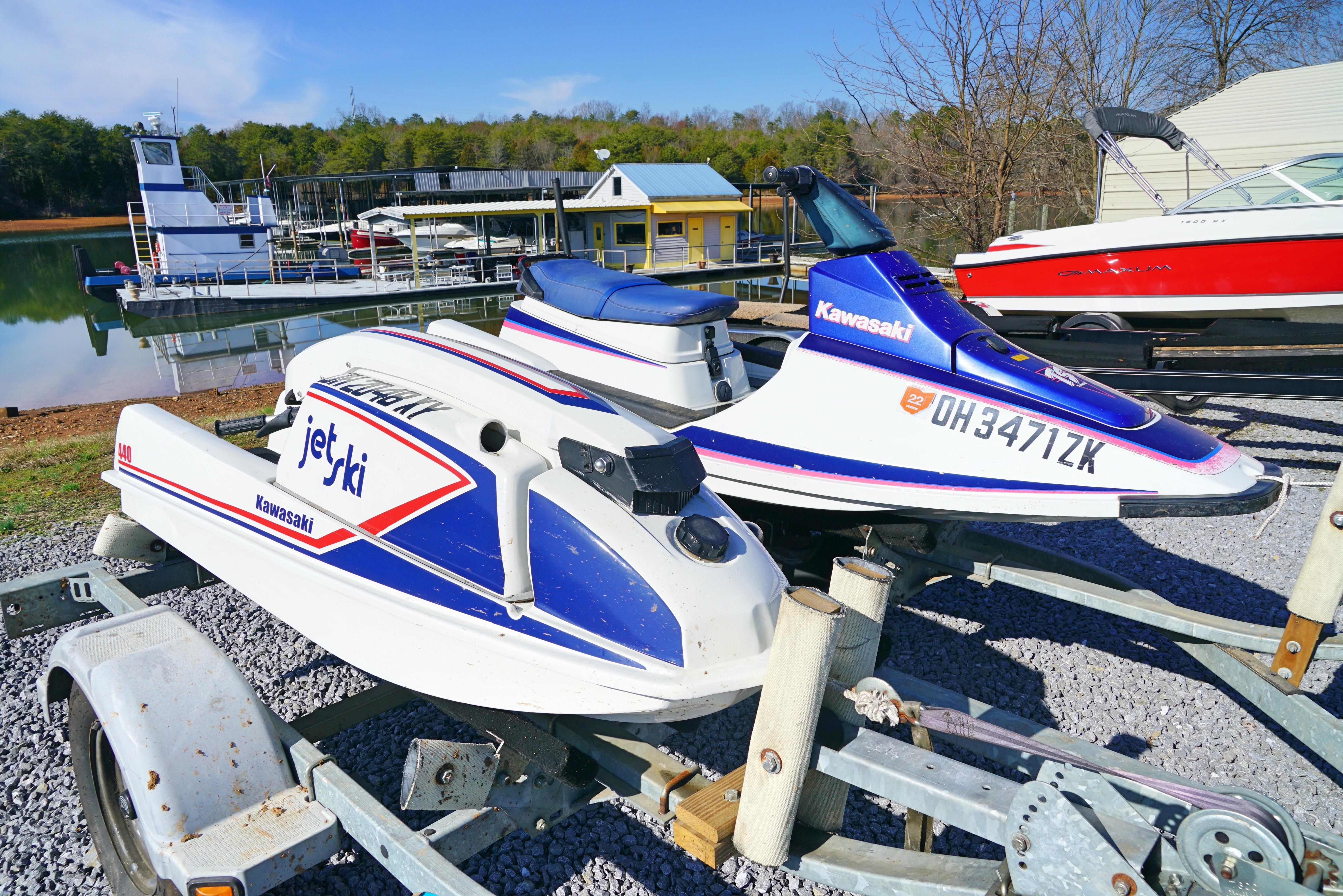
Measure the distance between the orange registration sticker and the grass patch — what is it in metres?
4.25

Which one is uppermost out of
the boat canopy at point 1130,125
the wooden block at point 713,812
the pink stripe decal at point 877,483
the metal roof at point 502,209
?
the metal roof at point 502,209

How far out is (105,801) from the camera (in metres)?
2.41

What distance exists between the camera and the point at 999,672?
3.63 metres

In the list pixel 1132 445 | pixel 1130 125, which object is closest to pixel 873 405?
pixel 1132 445

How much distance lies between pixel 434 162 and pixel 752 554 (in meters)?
75.6

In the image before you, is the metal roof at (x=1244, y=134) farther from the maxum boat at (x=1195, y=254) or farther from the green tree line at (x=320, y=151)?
the green tree line at (x=320, y=151)

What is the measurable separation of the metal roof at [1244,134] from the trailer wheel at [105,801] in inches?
601

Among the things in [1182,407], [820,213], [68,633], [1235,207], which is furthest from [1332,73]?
[68,633]

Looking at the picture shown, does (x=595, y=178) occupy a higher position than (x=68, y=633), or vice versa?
(x=595, y=178)

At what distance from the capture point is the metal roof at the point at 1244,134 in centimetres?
1345

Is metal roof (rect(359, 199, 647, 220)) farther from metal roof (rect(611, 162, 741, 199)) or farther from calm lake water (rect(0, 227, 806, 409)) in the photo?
calm lake water (rect(0, 227, 806, 409))

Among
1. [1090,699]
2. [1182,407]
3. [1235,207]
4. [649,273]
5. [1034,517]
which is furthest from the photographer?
[649,273]

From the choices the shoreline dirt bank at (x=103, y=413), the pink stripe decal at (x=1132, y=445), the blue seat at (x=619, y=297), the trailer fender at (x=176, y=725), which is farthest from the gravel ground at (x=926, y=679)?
the shoreline dirt bank at (x=103, y=413)

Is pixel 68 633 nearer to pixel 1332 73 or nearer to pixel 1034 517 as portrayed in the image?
pixel 1034 517
